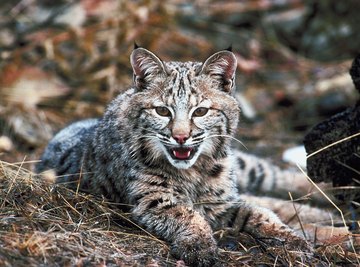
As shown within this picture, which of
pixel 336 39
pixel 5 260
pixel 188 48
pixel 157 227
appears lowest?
pixel 5 260

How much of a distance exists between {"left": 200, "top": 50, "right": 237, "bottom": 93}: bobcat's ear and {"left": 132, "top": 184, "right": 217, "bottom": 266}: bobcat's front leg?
0.92 metres

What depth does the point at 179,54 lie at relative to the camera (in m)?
10.8

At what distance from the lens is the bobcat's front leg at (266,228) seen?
4.82 metres

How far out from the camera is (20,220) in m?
4.35

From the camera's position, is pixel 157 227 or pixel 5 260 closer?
pixel 5 260

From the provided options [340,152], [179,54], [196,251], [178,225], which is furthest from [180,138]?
[179,54]

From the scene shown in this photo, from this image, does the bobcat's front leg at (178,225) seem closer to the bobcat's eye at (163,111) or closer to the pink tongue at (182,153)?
the pink tongue at (182,153)

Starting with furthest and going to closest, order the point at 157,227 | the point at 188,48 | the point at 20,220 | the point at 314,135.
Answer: the point at 188,48
the point at 314,135
the point at 157,227
the point at 20,220

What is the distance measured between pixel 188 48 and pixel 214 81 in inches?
232

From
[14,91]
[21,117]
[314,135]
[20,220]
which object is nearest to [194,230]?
[20,220]

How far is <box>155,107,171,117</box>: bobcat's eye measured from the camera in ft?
16.4

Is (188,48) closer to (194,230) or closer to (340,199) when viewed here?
(340,199)

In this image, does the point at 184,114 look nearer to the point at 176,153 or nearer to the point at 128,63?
the point at 176,153

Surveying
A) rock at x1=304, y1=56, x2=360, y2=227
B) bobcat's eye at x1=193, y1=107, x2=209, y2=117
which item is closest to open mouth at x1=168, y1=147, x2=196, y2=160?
bobcat's eye at x1=193, y1=107, x2=209, y2=117
